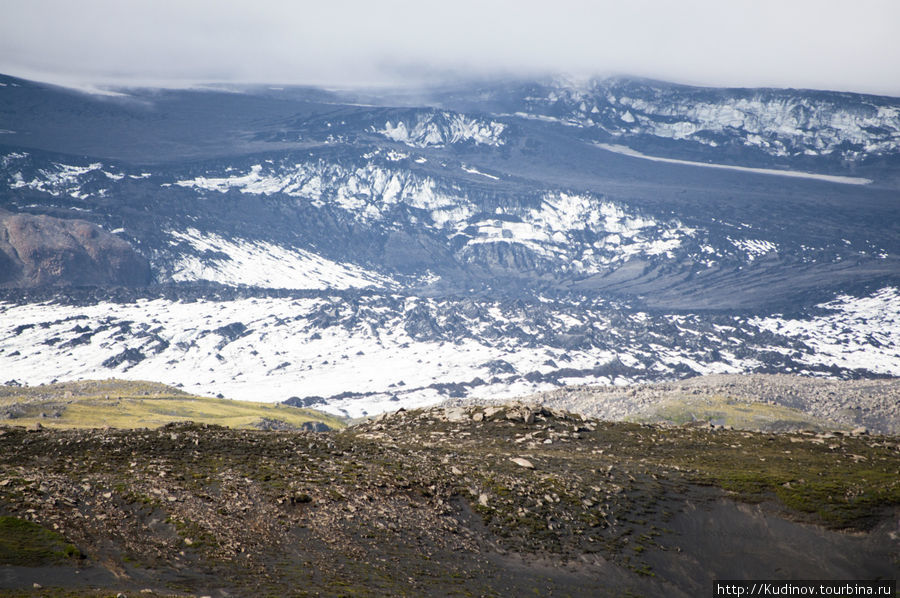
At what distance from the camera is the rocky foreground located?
35.8m

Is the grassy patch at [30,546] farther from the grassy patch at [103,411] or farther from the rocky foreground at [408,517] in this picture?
the grassy patch at [103,411]

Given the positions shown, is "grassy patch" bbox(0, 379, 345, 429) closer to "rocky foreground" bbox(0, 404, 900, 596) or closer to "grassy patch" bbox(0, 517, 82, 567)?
"rocky foreground" bbox(0, 404, 900, 596)

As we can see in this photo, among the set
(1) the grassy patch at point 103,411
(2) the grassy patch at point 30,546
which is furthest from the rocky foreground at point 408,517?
(1) the grassy patch at point 103,411

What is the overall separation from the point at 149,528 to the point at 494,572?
18.0 m

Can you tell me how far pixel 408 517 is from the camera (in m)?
43.5

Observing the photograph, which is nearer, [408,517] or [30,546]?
[30,546]

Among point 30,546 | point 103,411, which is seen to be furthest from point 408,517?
point 103,411

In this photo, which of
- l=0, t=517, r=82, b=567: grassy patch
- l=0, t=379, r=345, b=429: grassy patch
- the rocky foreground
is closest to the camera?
l=0, t=517, r=82, b=567: grassy patch

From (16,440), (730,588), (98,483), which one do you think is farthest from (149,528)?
(730,588)

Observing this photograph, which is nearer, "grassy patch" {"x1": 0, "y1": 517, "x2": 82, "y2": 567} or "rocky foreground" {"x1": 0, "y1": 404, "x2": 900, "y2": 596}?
"grassy patch" {"x1": 0, "y1": 517, "x2": 82, "y2": 567}

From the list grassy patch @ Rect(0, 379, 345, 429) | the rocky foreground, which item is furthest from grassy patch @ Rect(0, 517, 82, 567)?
grassy patch @ Rect(0, 379, 345, 429)

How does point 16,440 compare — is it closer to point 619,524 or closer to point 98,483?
point 98,483

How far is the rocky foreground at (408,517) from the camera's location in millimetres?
35781

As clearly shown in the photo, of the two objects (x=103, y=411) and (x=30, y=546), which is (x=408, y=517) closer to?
(x=30, y=546)
